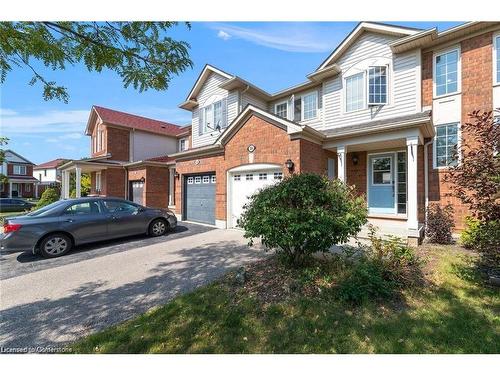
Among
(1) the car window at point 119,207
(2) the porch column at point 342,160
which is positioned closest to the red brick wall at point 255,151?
(2) the porch column at point 342,160

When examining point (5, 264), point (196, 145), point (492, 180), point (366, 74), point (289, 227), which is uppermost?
point (366, 74)

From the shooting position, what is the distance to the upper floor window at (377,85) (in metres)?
9.79

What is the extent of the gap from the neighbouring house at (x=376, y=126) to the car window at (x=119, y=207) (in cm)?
369

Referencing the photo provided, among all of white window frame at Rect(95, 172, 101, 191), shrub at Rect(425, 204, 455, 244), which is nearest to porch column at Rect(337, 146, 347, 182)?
shrub at Rect(425, 204, 455, 244)

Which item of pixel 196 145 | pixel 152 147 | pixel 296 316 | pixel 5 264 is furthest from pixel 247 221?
pixel 152 147

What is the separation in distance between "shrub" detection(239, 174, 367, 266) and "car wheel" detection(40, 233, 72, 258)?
5750 mm

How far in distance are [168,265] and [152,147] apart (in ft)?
56.1

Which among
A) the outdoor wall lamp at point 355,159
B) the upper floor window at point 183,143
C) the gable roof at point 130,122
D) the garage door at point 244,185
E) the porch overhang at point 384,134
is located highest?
the gable roof at point 130,122

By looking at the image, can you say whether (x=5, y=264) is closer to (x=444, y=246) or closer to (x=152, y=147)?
(x=444, y=246)

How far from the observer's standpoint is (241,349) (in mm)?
3016

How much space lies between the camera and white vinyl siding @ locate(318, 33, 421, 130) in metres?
9.25

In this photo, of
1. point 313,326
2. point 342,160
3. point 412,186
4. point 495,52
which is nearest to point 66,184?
point 342,160

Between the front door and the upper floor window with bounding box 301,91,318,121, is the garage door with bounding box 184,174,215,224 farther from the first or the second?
the front door

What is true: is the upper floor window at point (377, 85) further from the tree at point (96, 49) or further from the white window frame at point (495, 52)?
the tree at point (96, 49)
